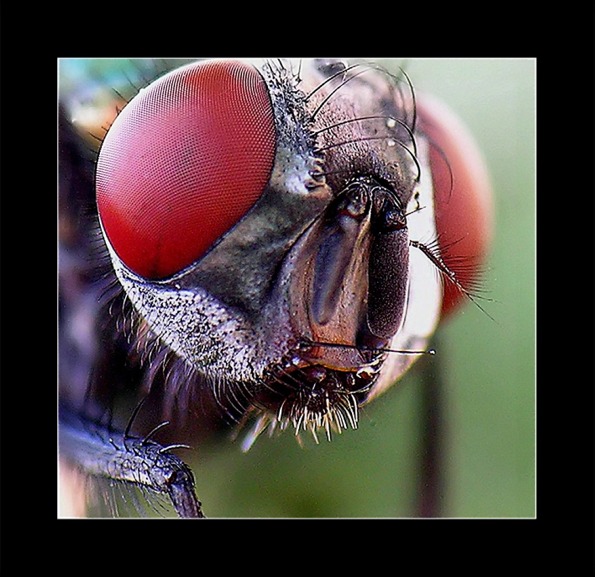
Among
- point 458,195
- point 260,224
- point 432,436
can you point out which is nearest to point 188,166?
point 260,224

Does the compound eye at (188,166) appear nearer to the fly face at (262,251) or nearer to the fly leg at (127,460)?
the fly face at (262,251)

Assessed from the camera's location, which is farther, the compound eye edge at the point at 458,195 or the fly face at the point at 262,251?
the compound eye edge at the point at 458,195

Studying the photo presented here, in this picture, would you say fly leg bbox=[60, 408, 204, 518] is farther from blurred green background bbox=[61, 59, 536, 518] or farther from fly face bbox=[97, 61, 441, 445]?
fly face bbox=[97, 61, 441, 445]

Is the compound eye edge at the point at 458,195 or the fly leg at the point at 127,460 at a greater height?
the compound eye edge at the point at 458,195

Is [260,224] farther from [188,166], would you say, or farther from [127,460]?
[127,460]

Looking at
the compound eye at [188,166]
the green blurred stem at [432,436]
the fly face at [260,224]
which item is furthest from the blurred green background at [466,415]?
the compound eye at [188,166]

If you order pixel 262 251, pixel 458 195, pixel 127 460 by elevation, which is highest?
pixel 458 195
